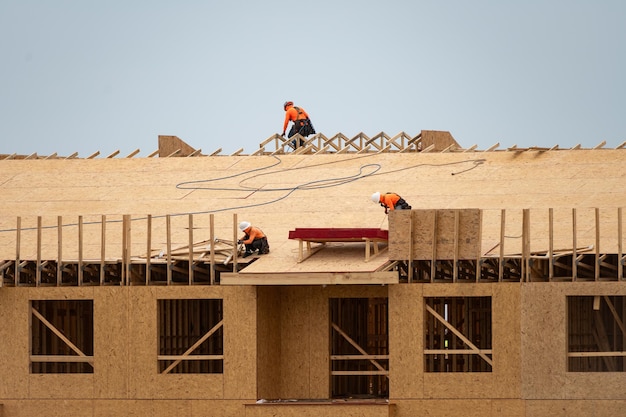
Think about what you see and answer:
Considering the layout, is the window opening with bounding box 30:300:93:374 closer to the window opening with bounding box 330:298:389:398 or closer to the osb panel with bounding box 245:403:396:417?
the osb panel with bounding box 245:403:396:417

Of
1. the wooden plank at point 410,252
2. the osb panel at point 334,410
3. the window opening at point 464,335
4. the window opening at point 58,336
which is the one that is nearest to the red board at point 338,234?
the wooden plank at point 410,252

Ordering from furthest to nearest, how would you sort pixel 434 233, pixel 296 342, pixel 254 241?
pixel 254 241 < pixel 296 342 < pixel 434 233

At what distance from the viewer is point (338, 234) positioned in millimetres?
24734

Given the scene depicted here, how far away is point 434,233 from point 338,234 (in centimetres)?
179

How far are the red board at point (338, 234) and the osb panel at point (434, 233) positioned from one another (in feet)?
1.30

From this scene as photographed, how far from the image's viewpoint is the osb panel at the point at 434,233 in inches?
970

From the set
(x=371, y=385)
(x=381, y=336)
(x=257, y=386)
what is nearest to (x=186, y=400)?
(x=257, y=386)

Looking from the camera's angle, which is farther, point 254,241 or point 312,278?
point 254,241

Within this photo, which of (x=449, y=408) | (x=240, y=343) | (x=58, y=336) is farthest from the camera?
(x=58, y=336)

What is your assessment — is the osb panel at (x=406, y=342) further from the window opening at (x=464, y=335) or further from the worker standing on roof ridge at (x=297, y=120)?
the worker standing on roof ridge at (x=297, y=120)

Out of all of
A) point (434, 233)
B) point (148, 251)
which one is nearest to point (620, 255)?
point (434, 233)

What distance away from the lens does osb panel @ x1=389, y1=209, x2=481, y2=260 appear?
24.6 m

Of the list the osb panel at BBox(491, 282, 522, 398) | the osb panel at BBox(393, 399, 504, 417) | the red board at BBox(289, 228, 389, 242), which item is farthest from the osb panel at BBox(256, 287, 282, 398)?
the osb panel at BBox(491, 282, 522, 398)

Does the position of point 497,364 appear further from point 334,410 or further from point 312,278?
point 312,278
